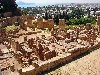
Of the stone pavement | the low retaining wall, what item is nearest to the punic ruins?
the low retaining wall

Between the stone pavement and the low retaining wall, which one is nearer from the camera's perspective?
the low retaining wall

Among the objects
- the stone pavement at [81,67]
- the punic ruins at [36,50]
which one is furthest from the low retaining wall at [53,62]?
the stone pavement at [81,67]

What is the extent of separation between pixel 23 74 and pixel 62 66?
2695 mm

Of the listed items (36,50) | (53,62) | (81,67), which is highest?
(53,62)

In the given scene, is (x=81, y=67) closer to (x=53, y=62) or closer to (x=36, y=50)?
(x=53, y=62)

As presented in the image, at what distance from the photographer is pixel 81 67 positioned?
11906 millimetres

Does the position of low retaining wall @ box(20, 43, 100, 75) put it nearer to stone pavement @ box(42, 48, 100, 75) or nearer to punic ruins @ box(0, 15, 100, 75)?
punic ruins @ box(0, 15, 100, 75)

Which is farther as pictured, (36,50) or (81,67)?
(36,50)

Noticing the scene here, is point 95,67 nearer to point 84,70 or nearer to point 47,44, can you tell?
point 84,70

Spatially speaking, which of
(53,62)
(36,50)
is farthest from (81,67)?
(36,50)

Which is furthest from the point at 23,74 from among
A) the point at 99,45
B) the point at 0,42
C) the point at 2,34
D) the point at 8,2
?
the point at 8,2

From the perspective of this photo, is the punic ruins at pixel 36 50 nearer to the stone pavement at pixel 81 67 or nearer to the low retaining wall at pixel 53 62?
the low retaining wall at pixel 53 62

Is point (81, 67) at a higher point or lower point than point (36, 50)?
higher

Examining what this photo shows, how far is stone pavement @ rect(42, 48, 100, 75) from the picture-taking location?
11.2 m
